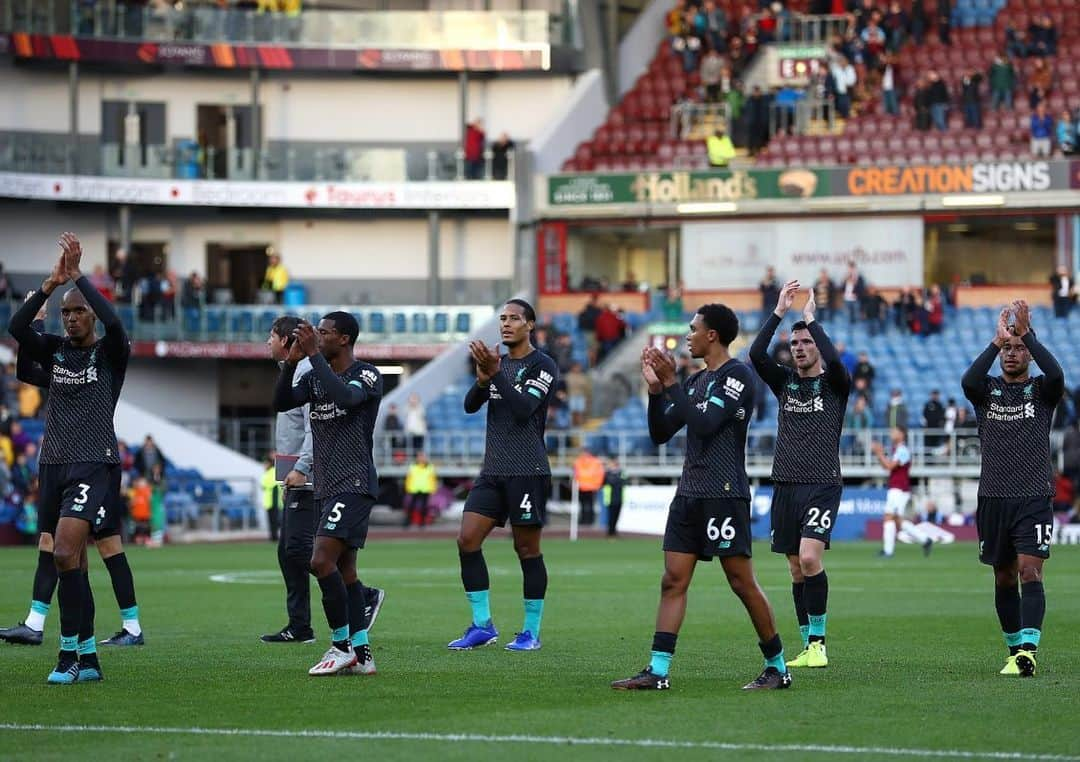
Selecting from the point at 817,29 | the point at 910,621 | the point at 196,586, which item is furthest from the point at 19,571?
the point at 817,29

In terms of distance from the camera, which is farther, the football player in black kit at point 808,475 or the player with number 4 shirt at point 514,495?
the player with number 4 shirt at point 514,495

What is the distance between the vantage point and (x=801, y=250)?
48500 millimetres

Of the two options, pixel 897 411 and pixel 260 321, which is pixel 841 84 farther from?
pixel 260 321

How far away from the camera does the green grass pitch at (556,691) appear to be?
31.3 feet

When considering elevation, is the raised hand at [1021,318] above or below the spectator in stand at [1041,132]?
below

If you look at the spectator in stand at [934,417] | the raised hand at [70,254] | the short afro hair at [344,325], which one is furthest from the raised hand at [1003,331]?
the spectator in stand at [934,417]

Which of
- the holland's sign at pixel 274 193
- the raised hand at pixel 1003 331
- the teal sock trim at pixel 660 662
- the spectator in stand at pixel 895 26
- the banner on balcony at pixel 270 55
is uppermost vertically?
the spectator in stand at pixel 895 26

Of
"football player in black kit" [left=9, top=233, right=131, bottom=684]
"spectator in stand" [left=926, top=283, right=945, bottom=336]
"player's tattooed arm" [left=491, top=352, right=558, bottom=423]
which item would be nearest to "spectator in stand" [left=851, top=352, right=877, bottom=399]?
"spectator in stand" [left=926, top=283, right=945, bottom=336]

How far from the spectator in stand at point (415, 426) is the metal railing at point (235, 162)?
9.60 metres

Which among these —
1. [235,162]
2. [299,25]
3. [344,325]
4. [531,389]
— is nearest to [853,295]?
[235,162]

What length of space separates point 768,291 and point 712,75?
6.95 metres

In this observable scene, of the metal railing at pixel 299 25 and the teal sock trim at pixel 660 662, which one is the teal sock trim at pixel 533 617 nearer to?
the teal sock trim at pixel 660 662

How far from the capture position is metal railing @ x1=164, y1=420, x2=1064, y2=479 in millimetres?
39281

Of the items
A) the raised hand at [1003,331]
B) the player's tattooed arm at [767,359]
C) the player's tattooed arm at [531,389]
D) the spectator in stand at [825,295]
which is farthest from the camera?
the spectator in stand at [825,295]
